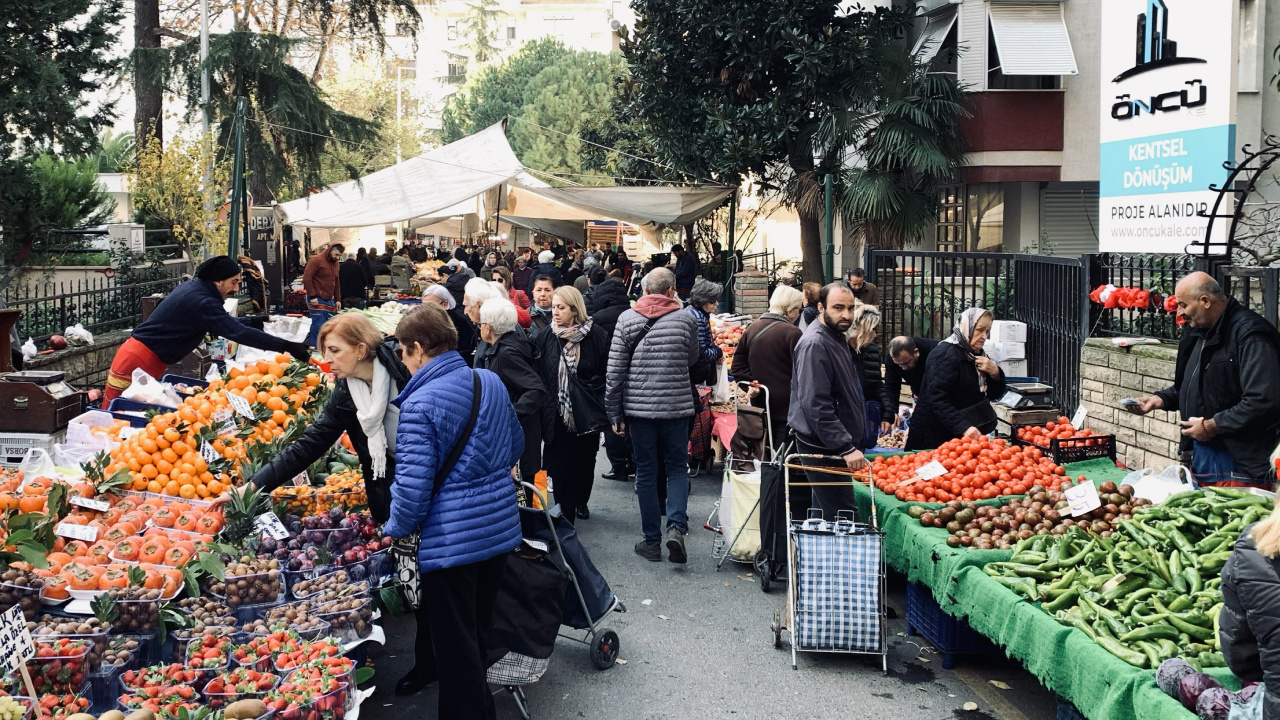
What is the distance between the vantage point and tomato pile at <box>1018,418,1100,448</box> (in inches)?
336

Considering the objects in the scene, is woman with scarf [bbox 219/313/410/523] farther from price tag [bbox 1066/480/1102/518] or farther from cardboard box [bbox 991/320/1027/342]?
cardboard box [bbox 991/320/1027/342]

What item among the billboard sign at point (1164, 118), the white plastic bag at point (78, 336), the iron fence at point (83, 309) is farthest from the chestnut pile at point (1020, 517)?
the white plastic bag at point (78, 336)

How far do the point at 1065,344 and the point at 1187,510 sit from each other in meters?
5.63

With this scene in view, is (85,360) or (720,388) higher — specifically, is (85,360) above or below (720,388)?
above

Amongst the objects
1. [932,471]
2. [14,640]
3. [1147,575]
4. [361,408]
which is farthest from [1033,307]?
[14,640]

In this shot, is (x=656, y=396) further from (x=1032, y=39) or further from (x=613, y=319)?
(x=1032, y=39)

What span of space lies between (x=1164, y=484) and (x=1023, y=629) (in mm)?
1884

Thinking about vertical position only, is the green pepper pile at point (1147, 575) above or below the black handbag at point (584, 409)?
below

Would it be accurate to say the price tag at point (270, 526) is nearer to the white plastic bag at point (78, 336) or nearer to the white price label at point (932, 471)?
the white price label at point (932, 471)

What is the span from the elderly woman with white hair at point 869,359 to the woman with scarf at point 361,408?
16.4ft

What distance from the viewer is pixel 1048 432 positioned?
8703 millimetres

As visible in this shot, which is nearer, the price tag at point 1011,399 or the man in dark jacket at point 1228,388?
the man in dark jacket at point 1228,388

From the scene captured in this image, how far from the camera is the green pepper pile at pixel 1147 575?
15.4 feet

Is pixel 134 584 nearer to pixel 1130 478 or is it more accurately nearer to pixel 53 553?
pixel 53 553
